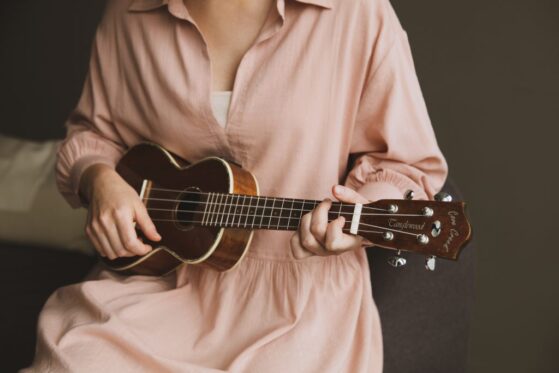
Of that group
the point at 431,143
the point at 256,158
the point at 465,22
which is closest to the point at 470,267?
the point at 431,143

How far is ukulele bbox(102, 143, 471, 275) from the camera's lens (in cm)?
93

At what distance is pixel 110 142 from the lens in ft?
5.01

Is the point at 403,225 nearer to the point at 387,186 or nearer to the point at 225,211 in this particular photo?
the point at 387,186

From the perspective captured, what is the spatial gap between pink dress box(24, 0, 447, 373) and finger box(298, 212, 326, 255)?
142 mm

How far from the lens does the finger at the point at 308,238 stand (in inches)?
40.8

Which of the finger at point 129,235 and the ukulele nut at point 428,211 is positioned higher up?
the ukulele nut at point 428,211

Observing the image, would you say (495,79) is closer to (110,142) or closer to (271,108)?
(271,108)

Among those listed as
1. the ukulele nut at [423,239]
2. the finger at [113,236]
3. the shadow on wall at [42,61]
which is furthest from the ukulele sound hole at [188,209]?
the shadow on wall at [42,61]

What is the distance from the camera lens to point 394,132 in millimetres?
1193

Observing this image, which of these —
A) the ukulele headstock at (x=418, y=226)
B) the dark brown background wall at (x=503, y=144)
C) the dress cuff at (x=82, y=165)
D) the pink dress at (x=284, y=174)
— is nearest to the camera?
the ukulele headstock at (x=418, y=226)

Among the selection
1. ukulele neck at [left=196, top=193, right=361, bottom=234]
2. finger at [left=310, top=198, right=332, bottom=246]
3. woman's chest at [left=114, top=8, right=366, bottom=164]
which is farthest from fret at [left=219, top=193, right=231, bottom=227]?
finger at [left=310, top=198, right=332, bottom=246]

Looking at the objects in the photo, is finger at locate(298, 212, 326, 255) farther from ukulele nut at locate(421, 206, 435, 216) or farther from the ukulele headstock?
ukulele nut at locate(421, 206, 435, 216)

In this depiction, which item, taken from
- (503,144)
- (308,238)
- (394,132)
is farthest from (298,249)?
(503,144)

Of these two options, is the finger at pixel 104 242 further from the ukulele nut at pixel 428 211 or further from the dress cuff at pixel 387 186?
the ukulele nut at pixel 428 211
